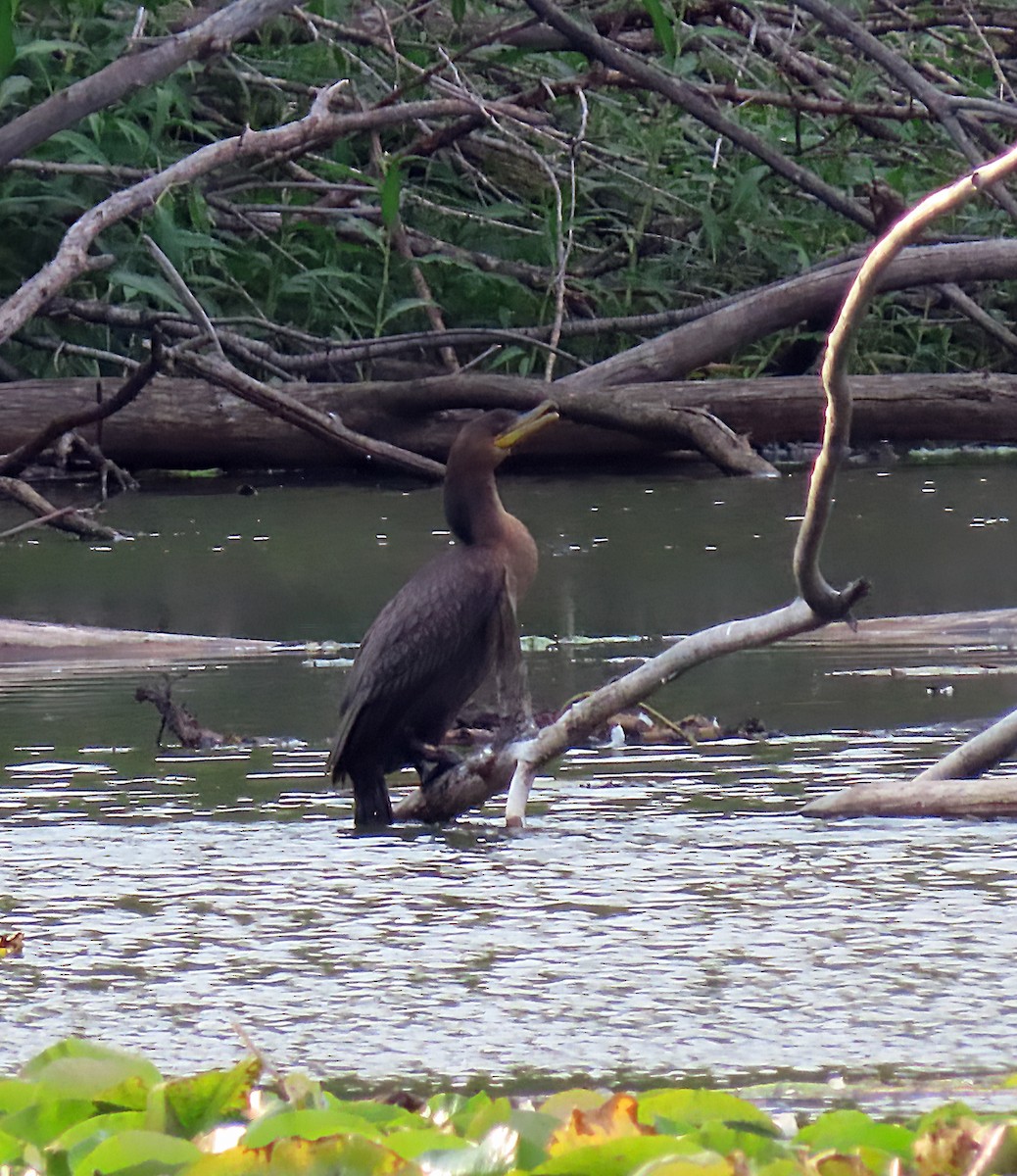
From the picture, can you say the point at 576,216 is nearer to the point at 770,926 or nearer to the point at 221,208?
the point at 221,208

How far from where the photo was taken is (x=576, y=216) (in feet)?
34.0

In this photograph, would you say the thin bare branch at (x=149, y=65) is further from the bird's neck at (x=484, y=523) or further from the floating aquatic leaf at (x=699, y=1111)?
the floating aquatic leaf at (x=699, y=1111)

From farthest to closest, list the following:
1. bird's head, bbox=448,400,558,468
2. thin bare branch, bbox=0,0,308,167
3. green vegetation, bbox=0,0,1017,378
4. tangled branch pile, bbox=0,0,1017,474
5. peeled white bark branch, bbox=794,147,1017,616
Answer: green vegetation, bbox=0,0,1017,378 → tangled branch pile, bbox=0,0,1017,474 → thin bare branch, bbox=0,0,308,167 → bird's head, bbox=448,400,558,468 → peeled white bark branch, bbox=794,147,1017,616

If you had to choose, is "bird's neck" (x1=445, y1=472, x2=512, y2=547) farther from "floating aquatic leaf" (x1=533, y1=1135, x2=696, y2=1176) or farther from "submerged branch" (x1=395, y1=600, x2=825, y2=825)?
"floating aquatic leaf" (x1=533, y1=1135, x2=696, y2=1176)

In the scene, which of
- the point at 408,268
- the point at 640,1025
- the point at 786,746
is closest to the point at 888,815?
the point at 786,746

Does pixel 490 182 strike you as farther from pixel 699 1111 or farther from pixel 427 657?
pixel 699 1111

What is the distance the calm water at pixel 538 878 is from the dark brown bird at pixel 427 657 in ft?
0.46

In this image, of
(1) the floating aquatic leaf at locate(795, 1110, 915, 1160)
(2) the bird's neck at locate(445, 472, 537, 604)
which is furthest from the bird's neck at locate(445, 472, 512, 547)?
(1) the floating aquatic leaf at locate(795, 1110, 915, 1160)

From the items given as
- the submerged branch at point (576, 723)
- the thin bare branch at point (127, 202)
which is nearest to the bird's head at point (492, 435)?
the submerged branch at point (576, 723)

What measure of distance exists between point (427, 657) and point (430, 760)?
0.79 ft

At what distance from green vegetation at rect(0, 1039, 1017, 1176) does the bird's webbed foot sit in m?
2.51

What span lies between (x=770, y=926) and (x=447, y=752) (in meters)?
1.37

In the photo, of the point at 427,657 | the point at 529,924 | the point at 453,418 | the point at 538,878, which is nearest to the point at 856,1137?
the point at 529,924

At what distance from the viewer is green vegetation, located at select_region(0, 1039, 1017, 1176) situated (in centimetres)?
212
